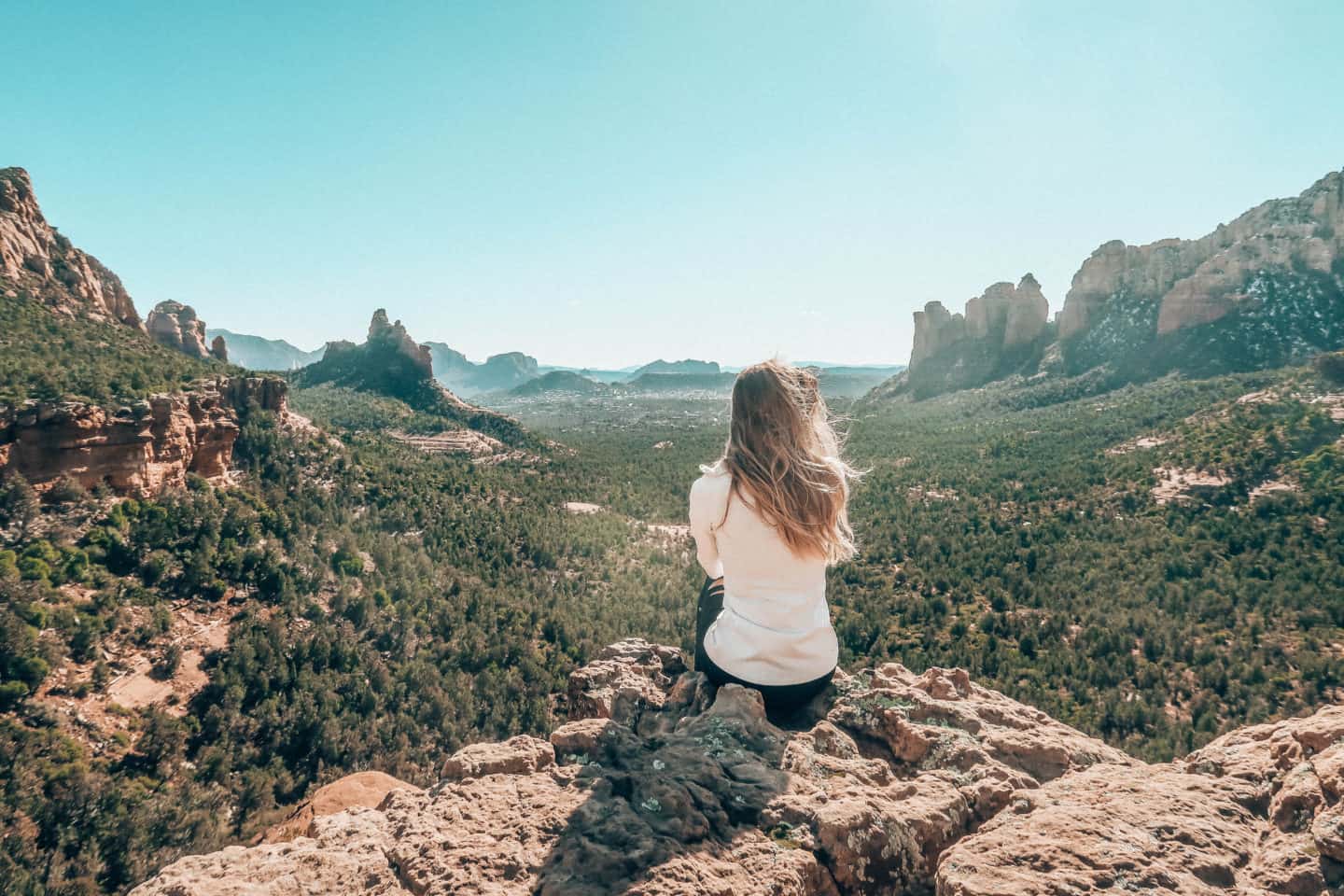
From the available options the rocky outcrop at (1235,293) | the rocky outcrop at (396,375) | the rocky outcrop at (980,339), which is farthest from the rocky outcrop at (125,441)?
the rocky outcrop at (980,339)

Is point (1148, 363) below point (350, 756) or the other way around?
the other way around

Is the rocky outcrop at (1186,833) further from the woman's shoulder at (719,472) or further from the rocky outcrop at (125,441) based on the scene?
the rocky outcrop at (125,441)

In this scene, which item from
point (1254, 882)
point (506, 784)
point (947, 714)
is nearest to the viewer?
point (1254, 882)

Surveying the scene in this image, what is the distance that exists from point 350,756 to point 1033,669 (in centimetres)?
1866

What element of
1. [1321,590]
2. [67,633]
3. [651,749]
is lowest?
[1321,590]

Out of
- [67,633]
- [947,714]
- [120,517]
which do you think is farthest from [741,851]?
[120,517]

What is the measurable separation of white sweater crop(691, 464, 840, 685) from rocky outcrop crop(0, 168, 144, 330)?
3459 cm

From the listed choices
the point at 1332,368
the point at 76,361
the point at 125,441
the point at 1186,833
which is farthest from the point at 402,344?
the point at 1332,368

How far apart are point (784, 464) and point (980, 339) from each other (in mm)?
104177

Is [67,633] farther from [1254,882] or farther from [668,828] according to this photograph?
[1254,882]

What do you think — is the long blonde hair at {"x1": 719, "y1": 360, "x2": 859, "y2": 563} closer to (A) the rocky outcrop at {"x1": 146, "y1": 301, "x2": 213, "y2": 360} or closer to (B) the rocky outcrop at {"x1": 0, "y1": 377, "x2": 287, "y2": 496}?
(B) the rocky outcrop at {"x1": 0, "y1": 377, "x2": 287, "y2": 496}

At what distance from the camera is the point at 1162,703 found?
13977 millimetres

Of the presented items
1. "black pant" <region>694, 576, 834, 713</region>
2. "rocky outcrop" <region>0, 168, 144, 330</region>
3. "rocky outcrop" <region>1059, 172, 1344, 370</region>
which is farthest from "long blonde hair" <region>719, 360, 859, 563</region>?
"rocky outcrop" <region>1059, 172, 1344, 370</region>

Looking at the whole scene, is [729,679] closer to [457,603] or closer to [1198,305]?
[457,603]
